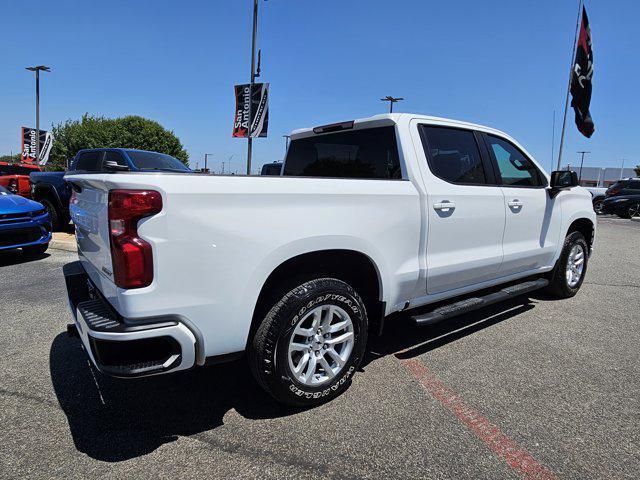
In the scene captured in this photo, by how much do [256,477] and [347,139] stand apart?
8.74ft

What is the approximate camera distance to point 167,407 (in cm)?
271

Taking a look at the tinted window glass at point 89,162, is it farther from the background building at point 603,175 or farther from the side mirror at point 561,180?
the background building at point 603,175

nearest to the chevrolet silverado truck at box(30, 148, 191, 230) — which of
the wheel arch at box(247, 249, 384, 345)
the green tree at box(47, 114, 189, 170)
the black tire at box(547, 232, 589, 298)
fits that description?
the wheel arch at box(247, 249, 384, 345)

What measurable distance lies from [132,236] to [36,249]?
20.5ft

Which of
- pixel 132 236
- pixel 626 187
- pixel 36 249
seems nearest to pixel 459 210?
pixel 132 236

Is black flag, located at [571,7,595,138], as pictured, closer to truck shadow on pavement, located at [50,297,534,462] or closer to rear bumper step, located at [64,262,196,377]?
truck shadow on pavement, located at [50,297,534,462]

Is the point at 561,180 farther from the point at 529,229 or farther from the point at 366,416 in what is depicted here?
the point at 366,416

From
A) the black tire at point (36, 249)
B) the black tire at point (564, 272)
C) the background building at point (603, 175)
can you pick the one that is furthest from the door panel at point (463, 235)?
the background building at point (603, 175)

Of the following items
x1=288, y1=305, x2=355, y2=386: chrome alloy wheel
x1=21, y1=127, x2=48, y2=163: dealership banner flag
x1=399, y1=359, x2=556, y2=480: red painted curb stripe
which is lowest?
x1=399, y1=359, x2=556, y2=480: red painted curb stripe

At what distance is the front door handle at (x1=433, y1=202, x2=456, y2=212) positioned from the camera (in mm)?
3184

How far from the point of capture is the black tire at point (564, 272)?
16.4 ft

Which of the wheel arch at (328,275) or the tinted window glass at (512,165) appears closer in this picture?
the wheel arch at (328,275)

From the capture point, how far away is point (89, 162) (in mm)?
9539

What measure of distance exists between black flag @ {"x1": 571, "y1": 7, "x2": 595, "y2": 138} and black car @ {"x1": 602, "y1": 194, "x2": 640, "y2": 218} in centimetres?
494
